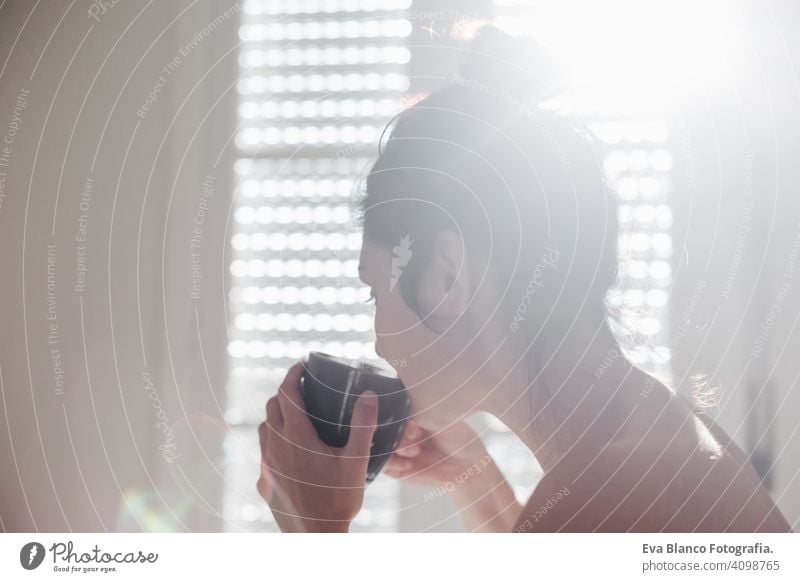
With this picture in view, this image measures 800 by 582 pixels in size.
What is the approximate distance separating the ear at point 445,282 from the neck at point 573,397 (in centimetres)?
6

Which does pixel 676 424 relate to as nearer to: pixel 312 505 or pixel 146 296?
pixel 312 505

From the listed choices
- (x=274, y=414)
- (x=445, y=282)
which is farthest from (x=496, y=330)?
(x=274, y=414)

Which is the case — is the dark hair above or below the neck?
above

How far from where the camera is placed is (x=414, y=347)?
52cm

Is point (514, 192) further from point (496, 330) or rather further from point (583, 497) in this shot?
point (583, 497)

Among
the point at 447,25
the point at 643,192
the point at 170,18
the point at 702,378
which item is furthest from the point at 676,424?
the point at 170,18

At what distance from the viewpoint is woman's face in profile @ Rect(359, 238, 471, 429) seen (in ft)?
1.69

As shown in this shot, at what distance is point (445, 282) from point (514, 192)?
0.25 feet

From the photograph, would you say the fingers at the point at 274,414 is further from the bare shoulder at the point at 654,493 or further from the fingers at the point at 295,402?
the bare shoulder at the point at 654,493

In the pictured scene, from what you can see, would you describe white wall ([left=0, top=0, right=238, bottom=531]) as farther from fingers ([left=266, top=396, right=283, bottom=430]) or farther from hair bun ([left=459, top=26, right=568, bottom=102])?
hair bun ([left=459, top=26, right=568, bottom=102])

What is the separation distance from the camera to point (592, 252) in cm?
52

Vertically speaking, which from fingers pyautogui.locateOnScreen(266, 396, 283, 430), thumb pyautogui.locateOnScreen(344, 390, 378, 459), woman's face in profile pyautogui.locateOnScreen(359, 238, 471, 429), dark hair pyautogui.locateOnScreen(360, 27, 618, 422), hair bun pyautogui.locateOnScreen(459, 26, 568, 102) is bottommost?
thumb pyautogui.locateOnScreen(344, 390, 378, 459)

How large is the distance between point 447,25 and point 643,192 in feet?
0.56

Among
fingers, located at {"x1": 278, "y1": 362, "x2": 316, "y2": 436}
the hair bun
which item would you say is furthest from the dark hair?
fingers, located at {"x1": 278, "y1": 362, "x2": 316, "y2": 436}
